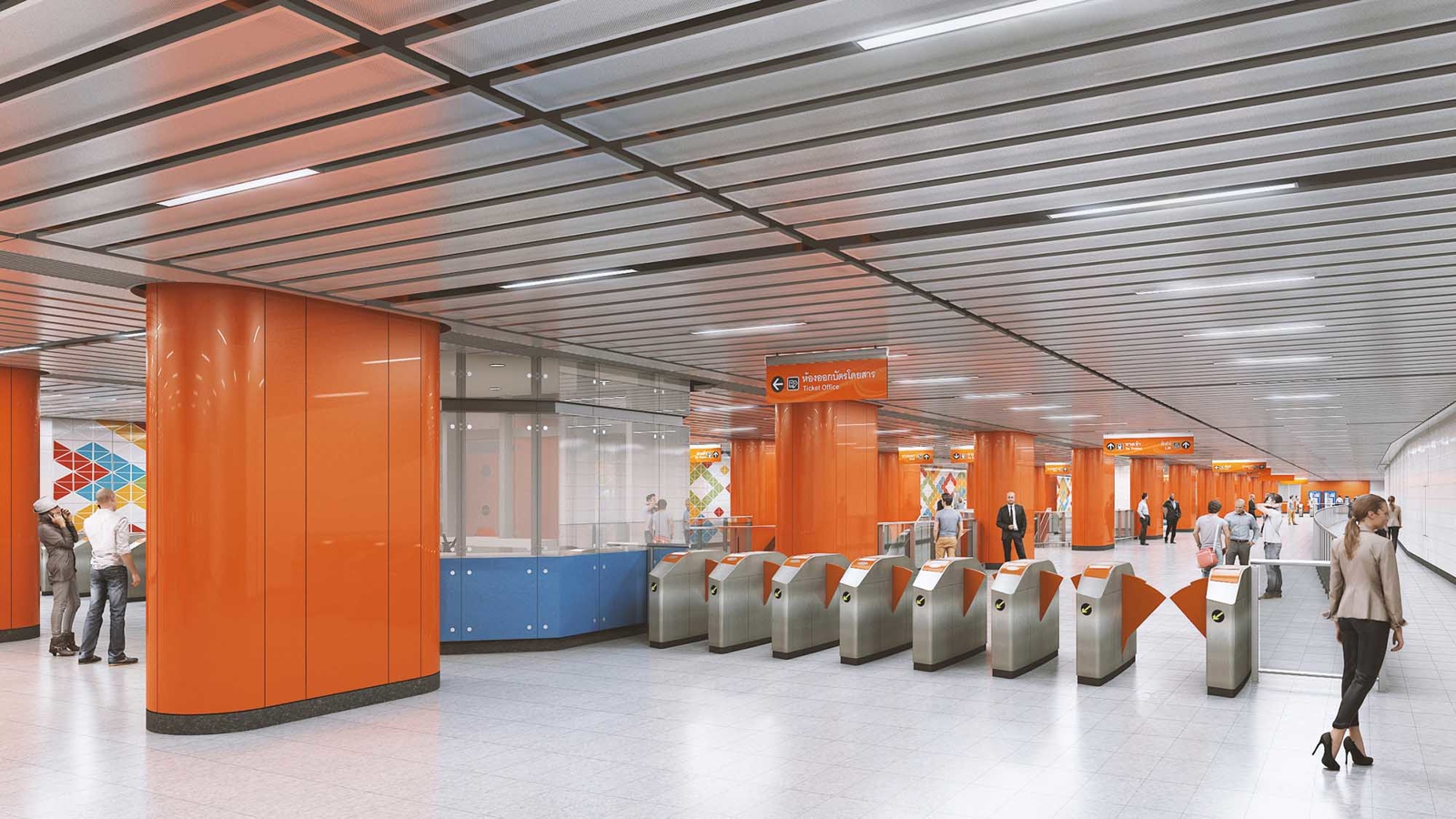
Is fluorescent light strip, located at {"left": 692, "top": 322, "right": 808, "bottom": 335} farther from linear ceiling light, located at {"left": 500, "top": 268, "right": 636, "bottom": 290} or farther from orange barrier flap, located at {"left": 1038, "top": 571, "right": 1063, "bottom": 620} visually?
orange barrier flap, located at {"left": 1038, "top": 571, "right": 1063, "bottom": 620}

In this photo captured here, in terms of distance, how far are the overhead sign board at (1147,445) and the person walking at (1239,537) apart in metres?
6.90

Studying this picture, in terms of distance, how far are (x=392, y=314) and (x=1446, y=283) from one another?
809 centimetres

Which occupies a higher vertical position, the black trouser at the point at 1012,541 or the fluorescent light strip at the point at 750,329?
the fluorescent light strip at the point at 750,329

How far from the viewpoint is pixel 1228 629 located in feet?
28.9

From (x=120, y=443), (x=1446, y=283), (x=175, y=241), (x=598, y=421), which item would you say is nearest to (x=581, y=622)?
(x=598, y=421)

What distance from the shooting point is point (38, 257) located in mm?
6797

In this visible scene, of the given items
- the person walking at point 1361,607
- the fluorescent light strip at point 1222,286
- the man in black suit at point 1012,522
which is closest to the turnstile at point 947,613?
the fluorescent light strip at point 1222,286

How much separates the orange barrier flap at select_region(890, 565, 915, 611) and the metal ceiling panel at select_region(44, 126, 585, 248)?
703cm

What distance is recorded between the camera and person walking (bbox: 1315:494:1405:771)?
6152mm

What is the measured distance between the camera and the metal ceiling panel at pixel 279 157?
4250 millimetres

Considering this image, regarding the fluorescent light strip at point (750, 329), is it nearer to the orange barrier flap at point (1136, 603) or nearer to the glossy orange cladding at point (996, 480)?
the orange barrier flap at point (1136, 603)

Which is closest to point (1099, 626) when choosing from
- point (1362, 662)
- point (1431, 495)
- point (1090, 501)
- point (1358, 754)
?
point (1358, 754)

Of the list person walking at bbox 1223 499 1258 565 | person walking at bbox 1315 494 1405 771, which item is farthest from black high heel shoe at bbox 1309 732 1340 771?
person walking at bbox 1223 499 1258 565

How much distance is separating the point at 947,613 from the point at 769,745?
3845 mm
